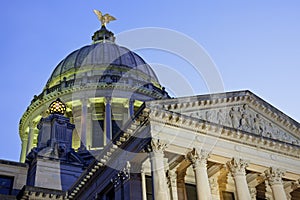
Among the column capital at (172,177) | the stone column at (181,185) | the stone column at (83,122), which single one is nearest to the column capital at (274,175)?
the stone column at (181,185)

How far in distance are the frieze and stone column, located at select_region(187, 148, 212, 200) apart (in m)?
2.38

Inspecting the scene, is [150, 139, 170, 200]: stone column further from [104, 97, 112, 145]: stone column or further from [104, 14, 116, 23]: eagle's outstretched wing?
[104, 14, 116, 23]: eagle's outstretched wing

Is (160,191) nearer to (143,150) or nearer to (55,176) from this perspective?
(143,150)

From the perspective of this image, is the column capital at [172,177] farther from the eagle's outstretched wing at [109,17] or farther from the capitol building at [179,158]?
the eagle's outstretched wing at [109,17]

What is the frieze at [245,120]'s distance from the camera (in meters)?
25.7

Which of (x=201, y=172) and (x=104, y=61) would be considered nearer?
(x=201, y=172)

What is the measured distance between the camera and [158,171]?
21750 millimetres

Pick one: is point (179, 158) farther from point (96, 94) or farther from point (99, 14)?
point (99, 14)

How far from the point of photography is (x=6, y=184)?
110ft

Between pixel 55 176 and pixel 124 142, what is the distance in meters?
10.7

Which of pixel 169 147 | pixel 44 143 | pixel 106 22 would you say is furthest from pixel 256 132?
pixel 106 22

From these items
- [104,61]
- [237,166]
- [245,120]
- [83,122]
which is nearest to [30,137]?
[83,122]

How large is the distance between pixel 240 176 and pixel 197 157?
3.02 metres

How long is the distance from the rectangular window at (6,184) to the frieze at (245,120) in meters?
17.3
